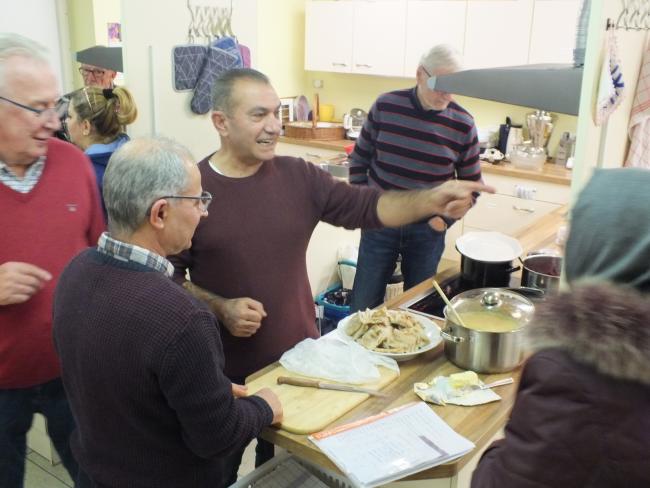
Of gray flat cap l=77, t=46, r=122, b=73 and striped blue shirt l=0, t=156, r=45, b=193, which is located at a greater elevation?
gray flat cap l=77, t=46, r=122, b=73

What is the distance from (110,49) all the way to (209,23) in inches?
17.9

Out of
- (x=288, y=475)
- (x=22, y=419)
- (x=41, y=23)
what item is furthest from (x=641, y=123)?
(x=41, y=23)

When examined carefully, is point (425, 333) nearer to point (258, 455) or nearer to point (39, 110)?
point (258, 455)

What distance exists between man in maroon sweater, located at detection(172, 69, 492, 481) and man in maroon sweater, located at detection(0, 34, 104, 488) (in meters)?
0.34

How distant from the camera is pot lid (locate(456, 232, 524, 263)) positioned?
223 cm

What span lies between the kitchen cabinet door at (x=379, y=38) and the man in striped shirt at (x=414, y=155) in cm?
216

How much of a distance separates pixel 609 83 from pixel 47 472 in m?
2.56

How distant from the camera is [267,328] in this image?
6.18 ft

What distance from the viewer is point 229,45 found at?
9.58ft

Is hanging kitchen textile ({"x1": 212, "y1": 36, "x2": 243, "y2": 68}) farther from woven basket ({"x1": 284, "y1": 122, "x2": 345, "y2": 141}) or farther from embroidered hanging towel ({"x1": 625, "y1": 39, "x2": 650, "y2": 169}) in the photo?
woven basket ({"x1": 284, "y1": 122, "x2": 345, "y2": 141})

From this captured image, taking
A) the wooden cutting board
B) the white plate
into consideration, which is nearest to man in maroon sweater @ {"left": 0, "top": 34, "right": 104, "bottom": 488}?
the wooden cutting board

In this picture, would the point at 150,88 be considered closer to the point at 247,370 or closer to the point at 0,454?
the point at 247,370

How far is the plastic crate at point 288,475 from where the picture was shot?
1.58m

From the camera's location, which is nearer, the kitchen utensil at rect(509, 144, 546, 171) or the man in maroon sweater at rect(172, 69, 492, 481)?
the man in maroon sweater at rect(172, 69, 492, 481)
